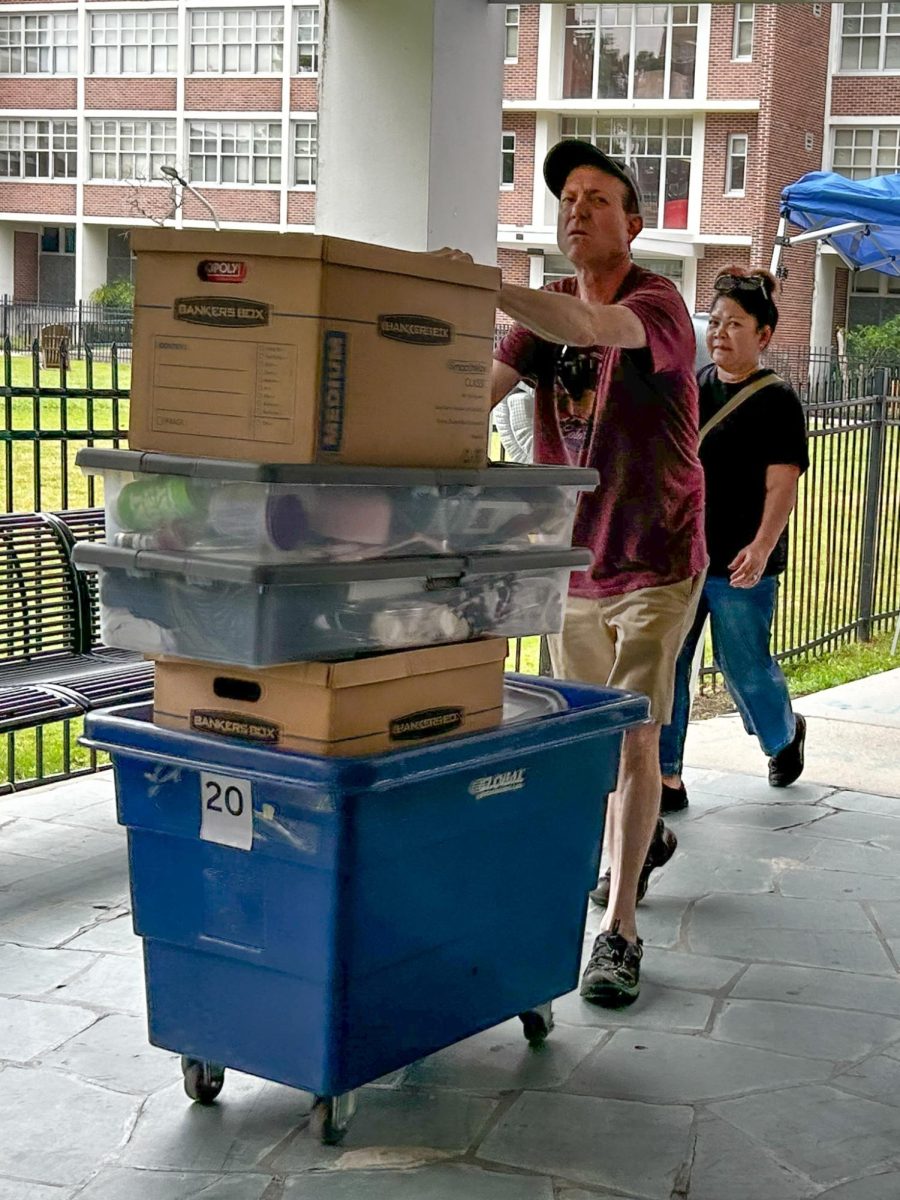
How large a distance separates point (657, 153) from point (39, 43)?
2526cm

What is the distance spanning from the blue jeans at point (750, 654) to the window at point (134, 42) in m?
54.8

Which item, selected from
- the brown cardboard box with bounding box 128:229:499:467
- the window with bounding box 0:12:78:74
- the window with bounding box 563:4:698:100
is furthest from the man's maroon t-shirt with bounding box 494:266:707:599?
the window with bounding box 0:12:78:74

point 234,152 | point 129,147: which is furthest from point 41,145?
point 234,152

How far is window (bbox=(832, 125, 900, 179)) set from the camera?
166 feet

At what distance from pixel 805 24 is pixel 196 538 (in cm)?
5049

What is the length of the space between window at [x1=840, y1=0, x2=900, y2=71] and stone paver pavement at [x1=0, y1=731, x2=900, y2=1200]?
49986mm

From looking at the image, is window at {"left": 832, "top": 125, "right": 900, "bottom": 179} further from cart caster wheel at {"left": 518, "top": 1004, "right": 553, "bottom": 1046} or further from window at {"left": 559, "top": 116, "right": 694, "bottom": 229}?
cart caster wheel at {"left": 518, "top": 1004, "right": 553, "bottom": 1046}

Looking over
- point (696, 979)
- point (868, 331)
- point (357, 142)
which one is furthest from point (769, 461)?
point (868, 331)

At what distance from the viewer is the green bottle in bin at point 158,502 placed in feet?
11.1

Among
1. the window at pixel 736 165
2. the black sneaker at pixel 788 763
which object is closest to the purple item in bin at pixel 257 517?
the black sneaker at pixel 788 763

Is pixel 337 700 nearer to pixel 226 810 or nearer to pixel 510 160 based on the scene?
pixel 226 810

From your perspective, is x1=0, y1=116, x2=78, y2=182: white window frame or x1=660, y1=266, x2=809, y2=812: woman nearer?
x1=660, y1=266, x2=809, y2=812: woman

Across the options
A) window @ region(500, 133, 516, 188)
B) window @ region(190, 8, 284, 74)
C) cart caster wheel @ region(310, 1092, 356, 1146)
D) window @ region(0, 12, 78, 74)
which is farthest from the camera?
window @ region(0, 12, 78, 74)

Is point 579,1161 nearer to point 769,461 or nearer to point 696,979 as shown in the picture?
point 696,979
